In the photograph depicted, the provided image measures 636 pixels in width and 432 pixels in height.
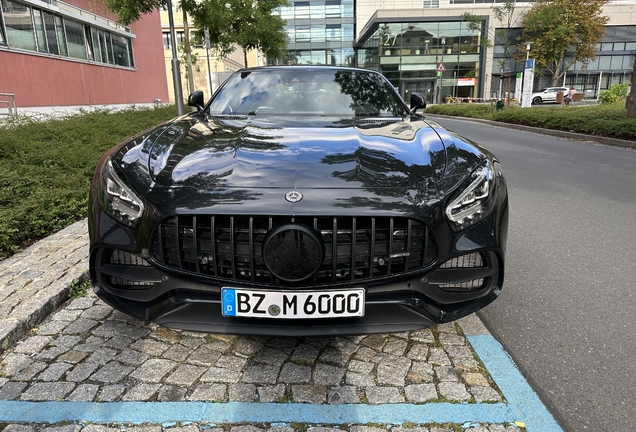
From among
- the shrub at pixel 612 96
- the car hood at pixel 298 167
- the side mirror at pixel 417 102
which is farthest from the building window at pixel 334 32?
the car hood at pixel 298 167

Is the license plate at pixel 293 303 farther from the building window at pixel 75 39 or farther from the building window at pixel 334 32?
the building window at pixel 334 32

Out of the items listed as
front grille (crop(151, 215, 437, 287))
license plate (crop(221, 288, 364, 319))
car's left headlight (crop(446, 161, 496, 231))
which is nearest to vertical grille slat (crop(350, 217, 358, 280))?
front grille (crop(151, 215, 437, 287))

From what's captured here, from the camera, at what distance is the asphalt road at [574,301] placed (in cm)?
207

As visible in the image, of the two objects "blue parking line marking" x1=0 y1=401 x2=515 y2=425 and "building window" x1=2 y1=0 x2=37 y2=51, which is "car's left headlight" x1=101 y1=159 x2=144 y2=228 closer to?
"blue parking line marking" x1=0 y1=401 x2=515 y2=425

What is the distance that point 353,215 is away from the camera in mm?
1947

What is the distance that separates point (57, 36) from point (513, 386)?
1862 centimetres

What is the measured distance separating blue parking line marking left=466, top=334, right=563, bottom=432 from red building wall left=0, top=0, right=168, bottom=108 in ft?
48.6

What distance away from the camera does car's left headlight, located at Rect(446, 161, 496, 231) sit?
2.08 meters

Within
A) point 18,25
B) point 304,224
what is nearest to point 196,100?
point 304,224

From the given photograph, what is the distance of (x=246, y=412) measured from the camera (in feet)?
6.40

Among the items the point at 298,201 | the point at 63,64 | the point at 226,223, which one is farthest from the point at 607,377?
the point at 63,64

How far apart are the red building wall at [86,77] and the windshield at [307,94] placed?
1239 cm

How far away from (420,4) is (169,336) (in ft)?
207

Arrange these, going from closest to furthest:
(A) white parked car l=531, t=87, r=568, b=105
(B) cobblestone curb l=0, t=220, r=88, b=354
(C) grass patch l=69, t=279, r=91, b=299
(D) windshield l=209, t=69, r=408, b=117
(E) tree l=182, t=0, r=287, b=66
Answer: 1. (B) cobblestone curb l=0, t=220, r=88, b=354
2. (C) grass patch l=69, t=279, r=91, b=299
3. (D) windshield l=209, t=69, r=408, b=117
4. (E) tree l=182, t=0, r=287, b=66
5. (A) white parked car l=531, t=87, r=568, b=105
